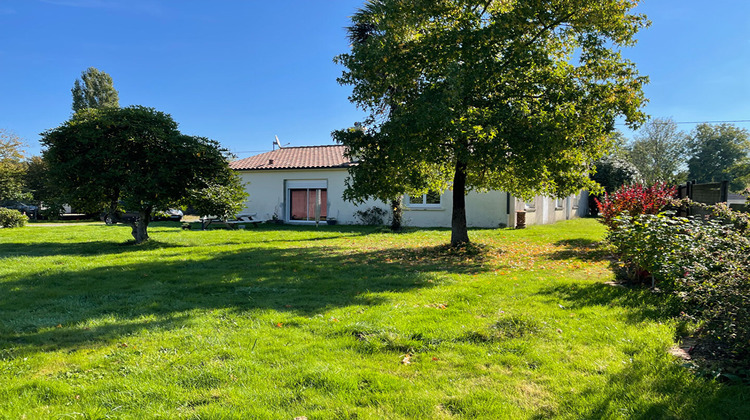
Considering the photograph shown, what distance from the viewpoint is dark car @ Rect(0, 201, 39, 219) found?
102ft

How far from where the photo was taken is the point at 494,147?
333 inches

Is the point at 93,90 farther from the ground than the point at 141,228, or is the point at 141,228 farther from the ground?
the point at 93,90

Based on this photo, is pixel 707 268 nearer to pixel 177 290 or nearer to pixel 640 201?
pixel 640 201

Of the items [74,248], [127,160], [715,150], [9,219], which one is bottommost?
[74,248]

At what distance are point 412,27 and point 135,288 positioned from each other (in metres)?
7.92

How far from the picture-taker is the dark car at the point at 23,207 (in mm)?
30953

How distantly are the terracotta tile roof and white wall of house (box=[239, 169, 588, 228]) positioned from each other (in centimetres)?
Answer: 36

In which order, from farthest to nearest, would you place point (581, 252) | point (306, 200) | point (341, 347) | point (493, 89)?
point (306, 200) < point (581, 252) < point (493, 89) < point (341, 347)

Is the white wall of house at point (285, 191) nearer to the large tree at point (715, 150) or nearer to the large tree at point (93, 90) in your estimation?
the large tree at point (93, 90)

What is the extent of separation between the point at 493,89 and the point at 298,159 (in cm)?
1692

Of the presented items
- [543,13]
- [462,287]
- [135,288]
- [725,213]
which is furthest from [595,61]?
[135,288]

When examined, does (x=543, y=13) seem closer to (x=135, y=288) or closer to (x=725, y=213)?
(x=725, y=213)

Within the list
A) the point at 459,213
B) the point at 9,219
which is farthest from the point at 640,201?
the point at 9,219

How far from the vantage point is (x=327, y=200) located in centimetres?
2264
